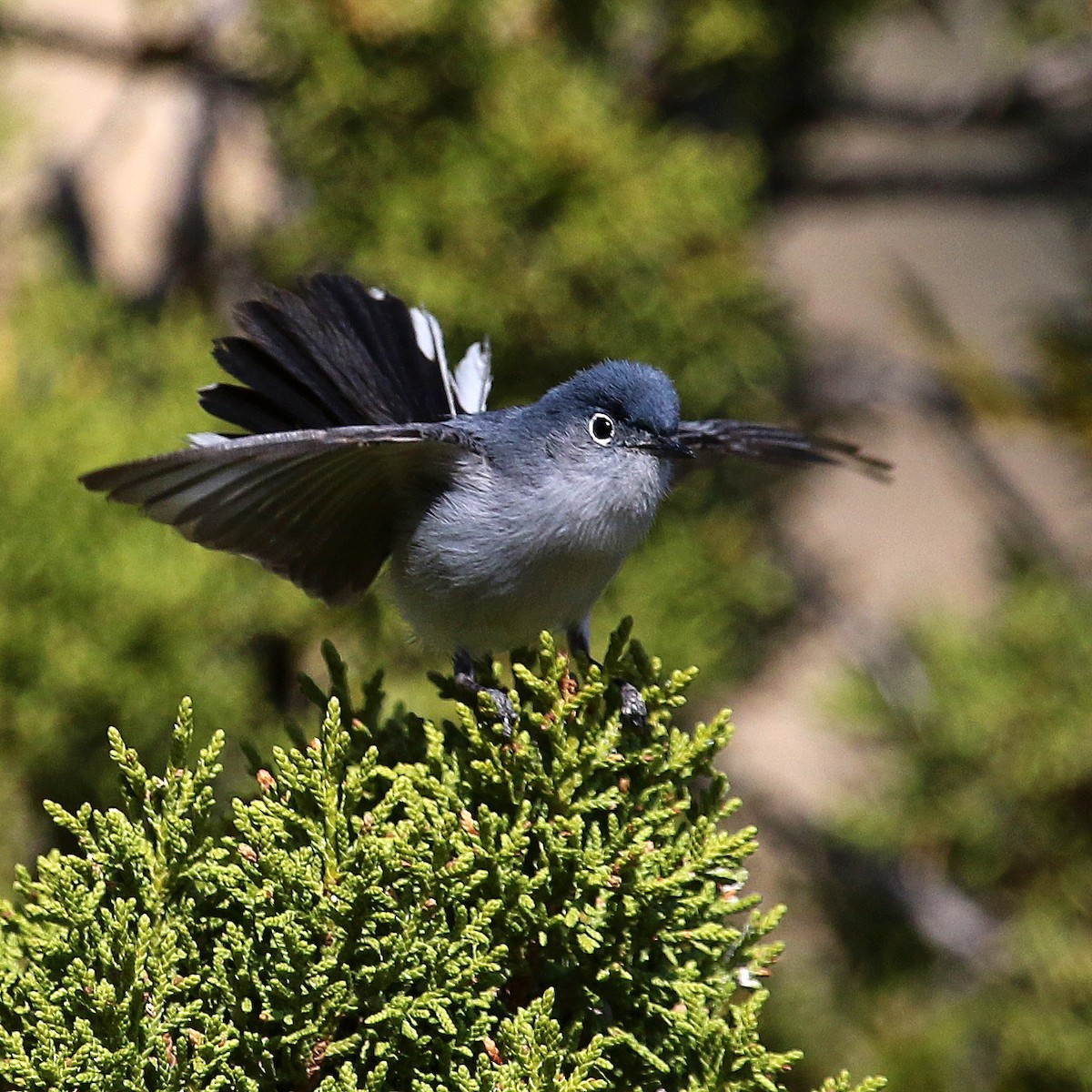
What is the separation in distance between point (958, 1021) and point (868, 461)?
5.08ft

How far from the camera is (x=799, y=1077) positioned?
3.26 metres

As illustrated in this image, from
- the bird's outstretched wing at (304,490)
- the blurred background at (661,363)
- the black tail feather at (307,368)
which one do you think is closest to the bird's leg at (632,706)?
the bird's outstretched wing at (304,490)

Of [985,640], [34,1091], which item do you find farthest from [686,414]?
[34,1091]

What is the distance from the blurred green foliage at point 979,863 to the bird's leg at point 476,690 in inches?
64.5

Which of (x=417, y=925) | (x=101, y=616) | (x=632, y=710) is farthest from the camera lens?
(x=101, y=616)

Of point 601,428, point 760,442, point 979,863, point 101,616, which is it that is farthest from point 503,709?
point 979,863

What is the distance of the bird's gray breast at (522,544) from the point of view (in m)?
1.71

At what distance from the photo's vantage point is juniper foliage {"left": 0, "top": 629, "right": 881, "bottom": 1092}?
1.19 m

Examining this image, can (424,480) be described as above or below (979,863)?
below

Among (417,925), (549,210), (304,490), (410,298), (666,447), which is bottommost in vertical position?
(417,925)

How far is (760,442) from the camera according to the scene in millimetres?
2088

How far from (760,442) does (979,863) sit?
154 cm

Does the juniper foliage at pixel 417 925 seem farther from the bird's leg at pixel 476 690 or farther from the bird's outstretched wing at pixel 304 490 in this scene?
the bird's outstretched wing at pixel 304 490

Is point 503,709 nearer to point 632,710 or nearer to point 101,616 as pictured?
point 632,710
